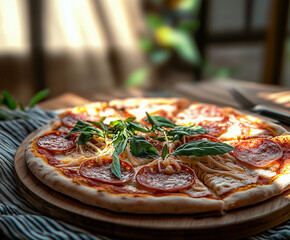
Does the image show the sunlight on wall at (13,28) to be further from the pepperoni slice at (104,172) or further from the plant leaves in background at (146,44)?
the pepperoni slice at (104,172)

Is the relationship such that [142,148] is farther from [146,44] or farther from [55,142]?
[146,44]

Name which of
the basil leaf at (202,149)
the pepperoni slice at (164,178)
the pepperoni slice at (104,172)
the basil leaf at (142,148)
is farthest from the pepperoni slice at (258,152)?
the pepperoni slice at (104,172)

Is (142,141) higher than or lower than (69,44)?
lower

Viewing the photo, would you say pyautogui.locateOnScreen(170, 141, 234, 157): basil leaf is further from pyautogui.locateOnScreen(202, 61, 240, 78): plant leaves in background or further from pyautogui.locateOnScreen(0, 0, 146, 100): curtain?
pyautogui.locateOnScreen(202, 61, 240, 78): plant leaves in background

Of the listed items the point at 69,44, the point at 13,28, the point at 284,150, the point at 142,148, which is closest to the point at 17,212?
the point at 142,148

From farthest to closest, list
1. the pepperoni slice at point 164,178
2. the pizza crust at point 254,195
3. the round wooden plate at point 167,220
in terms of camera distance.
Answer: the pepperoni slice at point 164,178
the pizza crust at point 254,195
the round wooden plate at point 167,220

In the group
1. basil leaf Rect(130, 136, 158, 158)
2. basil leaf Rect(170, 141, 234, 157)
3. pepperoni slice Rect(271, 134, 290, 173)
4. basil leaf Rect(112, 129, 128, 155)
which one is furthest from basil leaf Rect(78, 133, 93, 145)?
pepperoni slice Rect(271, 134, 290, 173)

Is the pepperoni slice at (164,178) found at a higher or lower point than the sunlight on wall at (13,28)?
lower
